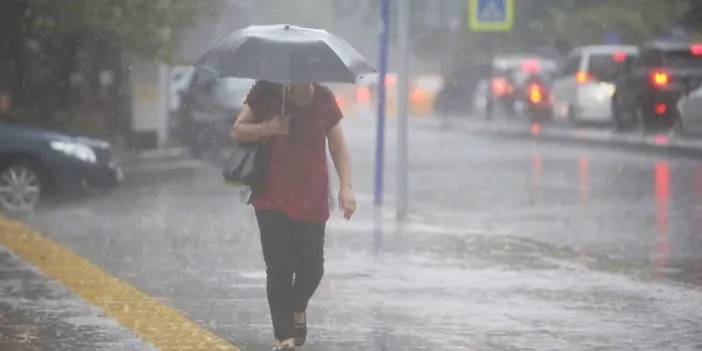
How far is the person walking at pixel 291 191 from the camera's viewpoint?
9.32m

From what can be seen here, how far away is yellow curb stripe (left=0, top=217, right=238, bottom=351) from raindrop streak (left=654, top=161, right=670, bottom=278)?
3958mm

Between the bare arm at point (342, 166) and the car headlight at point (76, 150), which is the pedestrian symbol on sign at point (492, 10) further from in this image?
the bare arm at point (342, 166)

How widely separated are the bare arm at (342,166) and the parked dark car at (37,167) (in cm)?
1020

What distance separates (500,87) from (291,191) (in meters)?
42.9

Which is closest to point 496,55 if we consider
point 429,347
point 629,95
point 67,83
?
point 629,95

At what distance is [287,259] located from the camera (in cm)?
938

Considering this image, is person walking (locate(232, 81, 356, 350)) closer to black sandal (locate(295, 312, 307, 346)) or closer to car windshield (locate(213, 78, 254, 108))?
black sandal (locate(295, 312, 307, 346))

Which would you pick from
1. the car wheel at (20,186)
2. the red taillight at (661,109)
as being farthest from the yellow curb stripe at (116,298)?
the red taillight at (661,109)

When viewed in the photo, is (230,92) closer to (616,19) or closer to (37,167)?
(37,167)

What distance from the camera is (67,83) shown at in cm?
3262

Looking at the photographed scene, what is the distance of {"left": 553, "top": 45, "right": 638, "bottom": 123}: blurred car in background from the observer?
39.7 meters

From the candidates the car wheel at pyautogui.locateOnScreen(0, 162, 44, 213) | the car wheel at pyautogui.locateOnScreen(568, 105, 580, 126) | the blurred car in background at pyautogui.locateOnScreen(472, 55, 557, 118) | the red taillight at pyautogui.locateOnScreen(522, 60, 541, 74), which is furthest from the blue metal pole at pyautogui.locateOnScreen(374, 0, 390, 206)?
the red taillight at pyautogui.locateOnScreen(522, 60, 541, 74)

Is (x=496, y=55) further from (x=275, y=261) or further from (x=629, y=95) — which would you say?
(x=275, y=261)

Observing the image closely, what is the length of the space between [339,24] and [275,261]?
37.0 meters
